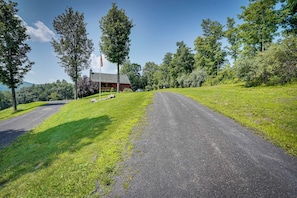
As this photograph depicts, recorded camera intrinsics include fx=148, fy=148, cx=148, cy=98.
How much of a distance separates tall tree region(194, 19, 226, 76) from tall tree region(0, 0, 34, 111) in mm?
38502

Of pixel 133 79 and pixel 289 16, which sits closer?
pixel 289 16

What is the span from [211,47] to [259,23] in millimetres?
15466

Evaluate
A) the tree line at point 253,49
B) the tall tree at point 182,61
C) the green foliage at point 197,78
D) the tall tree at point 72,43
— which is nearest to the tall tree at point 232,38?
the tree line at point 253,49

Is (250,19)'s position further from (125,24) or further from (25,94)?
(25,94)

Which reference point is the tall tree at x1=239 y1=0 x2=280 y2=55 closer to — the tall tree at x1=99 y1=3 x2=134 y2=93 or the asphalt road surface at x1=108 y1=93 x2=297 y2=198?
the tall tree at x1=99 y1=3 x2=134 y2=93

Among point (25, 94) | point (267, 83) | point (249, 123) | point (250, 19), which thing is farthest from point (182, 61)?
point (25, 94)

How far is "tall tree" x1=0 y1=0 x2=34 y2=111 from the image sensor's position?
63.6 ft

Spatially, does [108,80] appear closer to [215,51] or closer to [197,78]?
[197,78]

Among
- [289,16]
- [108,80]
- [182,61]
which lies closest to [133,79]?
[108,80]

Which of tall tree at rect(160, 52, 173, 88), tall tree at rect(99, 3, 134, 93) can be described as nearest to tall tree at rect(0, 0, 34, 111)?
tall tree at rect(99, 3, 134, 93)

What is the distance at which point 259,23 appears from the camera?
2428cm

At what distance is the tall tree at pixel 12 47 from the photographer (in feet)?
63.6

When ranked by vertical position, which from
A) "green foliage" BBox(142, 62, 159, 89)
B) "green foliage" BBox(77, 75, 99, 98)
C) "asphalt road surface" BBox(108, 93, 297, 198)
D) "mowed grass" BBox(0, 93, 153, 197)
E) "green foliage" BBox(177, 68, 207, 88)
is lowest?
"mowed grass" BBox(0, 93, 153, 197)

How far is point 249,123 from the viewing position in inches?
272
